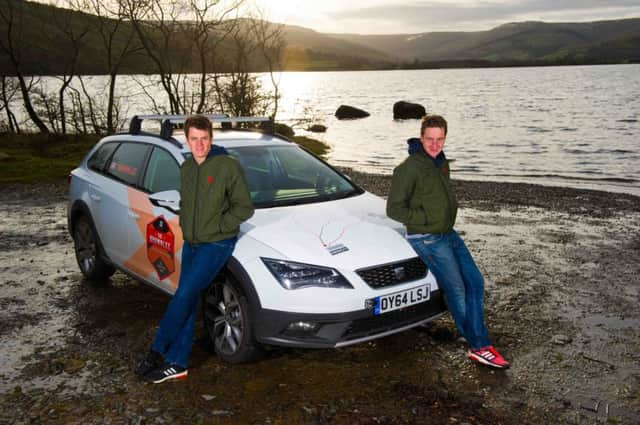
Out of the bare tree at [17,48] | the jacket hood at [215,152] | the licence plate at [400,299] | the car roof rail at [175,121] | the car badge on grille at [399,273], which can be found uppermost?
the bare tree at [17,48]

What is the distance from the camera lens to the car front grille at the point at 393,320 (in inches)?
159

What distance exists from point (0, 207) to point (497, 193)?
11.2 meters

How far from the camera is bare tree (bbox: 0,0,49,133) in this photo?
83.3 ft

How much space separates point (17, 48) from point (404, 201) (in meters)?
27.1

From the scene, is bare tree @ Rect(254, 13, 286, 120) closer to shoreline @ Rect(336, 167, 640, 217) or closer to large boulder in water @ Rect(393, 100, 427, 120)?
shoreline @ Rect(336, 167, 640, 217)

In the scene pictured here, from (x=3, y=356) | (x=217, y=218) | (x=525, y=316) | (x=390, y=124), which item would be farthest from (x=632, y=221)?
(x=390, y=124)

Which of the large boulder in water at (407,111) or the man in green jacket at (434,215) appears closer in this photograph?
the man in green jacket at (434,215)

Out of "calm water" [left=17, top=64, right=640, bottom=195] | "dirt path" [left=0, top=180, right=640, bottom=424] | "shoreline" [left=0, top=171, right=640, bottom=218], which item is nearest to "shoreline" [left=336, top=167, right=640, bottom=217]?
"shoreline" [left=0, top=171, right=640, bottom=218]

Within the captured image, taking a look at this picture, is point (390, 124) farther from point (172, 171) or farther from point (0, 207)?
point (172, 171)

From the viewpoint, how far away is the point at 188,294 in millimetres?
4113

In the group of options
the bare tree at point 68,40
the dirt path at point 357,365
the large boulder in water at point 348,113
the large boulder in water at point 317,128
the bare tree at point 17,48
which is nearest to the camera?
the dirt path at point 357,365

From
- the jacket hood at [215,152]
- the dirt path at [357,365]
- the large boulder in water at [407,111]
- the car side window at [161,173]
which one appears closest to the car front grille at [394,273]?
the dirt path at [357,365]

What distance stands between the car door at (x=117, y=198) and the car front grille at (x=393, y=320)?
2470mm

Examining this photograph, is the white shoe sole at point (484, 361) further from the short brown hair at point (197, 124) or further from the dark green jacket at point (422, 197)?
the short brown hair at point (197, 124)
